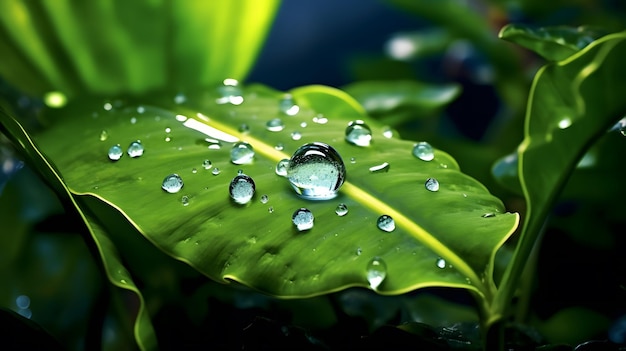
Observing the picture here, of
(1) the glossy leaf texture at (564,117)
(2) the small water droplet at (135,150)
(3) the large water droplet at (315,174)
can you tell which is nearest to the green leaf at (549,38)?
(1) the glossy leaf texture at (564,117)

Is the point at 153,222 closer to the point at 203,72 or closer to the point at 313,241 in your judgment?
the point at 313,241

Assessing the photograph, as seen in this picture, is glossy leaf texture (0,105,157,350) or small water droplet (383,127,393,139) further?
small water droplet (383,127,393,139)

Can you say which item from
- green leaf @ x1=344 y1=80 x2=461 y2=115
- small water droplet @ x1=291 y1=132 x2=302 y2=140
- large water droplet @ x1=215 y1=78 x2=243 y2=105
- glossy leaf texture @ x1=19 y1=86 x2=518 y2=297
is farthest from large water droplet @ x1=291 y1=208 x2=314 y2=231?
green leaf @ x1=344 y1=80 x2=461 y2=115

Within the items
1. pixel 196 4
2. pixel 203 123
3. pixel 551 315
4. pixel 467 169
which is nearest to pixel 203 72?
pixel 196 4

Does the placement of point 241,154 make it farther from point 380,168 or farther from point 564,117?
point 564,117

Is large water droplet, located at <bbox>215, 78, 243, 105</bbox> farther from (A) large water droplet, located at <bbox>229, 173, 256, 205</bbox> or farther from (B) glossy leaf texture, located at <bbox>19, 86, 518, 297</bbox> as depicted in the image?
(A) large water droplet, located at <bbox>229, 173, 256, 205</bbox>

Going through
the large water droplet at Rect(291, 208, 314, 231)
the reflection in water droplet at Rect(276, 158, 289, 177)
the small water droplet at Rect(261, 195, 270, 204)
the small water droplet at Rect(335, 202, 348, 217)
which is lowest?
the reflection in water droplet at Rect(276, 158, 289, 177)
